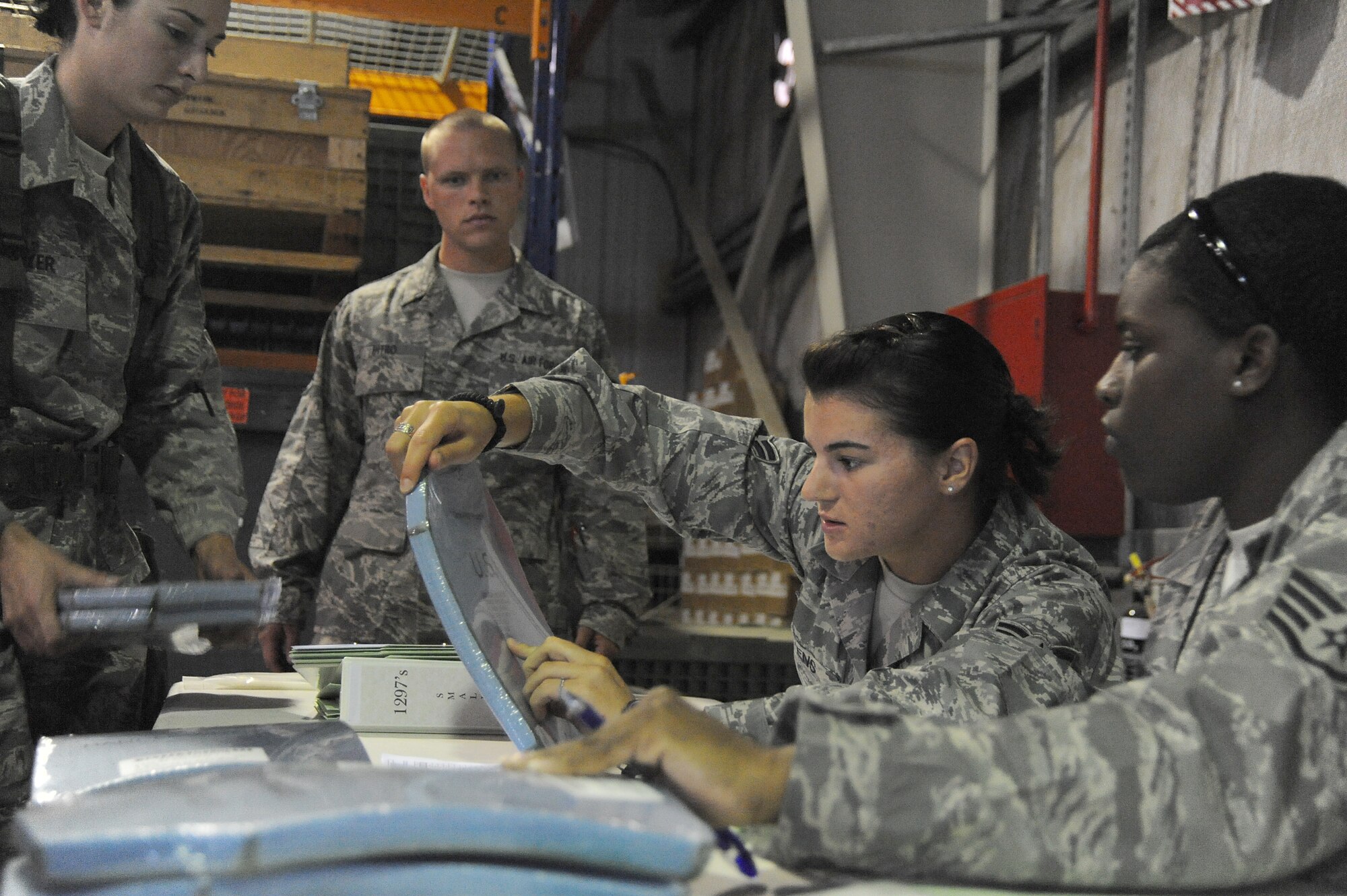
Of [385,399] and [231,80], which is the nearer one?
[385,399]

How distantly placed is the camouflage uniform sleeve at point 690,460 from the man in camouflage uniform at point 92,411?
0.64 metres

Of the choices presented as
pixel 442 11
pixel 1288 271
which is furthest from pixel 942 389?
pixel 442 11

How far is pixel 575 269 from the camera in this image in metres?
8.03

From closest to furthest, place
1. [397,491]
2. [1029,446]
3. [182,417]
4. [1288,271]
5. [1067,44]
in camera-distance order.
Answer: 1. [1288,271]
2. [1029,446]
3. [182,417]
4. [397,491]
5. [1067,44]

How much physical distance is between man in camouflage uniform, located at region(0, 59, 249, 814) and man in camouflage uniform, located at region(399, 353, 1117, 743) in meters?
0.67

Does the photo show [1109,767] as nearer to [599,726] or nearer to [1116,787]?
[1116,787]

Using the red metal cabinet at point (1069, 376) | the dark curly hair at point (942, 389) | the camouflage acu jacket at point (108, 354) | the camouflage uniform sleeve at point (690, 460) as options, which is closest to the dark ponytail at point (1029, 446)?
the dark curly hair at point (942, 389)

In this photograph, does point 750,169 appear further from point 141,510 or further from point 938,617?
point 938,617

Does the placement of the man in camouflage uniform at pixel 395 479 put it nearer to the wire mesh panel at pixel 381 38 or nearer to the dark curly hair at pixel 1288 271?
the wire mesh panel at pixel 381 38

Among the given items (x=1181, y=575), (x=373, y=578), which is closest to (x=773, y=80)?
(x=373, y=578)

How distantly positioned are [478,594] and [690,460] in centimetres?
60

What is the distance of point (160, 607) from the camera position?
4.01ft

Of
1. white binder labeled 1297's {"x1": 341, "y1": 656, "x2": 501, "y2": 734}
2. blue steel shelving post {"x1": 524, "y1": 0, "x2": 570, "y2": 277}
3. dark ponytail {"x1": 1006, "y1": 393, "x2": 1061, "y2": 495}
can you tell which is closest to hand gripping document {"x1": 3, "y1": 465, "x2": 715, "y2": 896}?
white binder labeled 1297's {"x1": 341, "y1": 656, "x2": 501, "y2": 734}

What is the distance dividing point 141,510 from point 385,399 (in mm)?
1664
